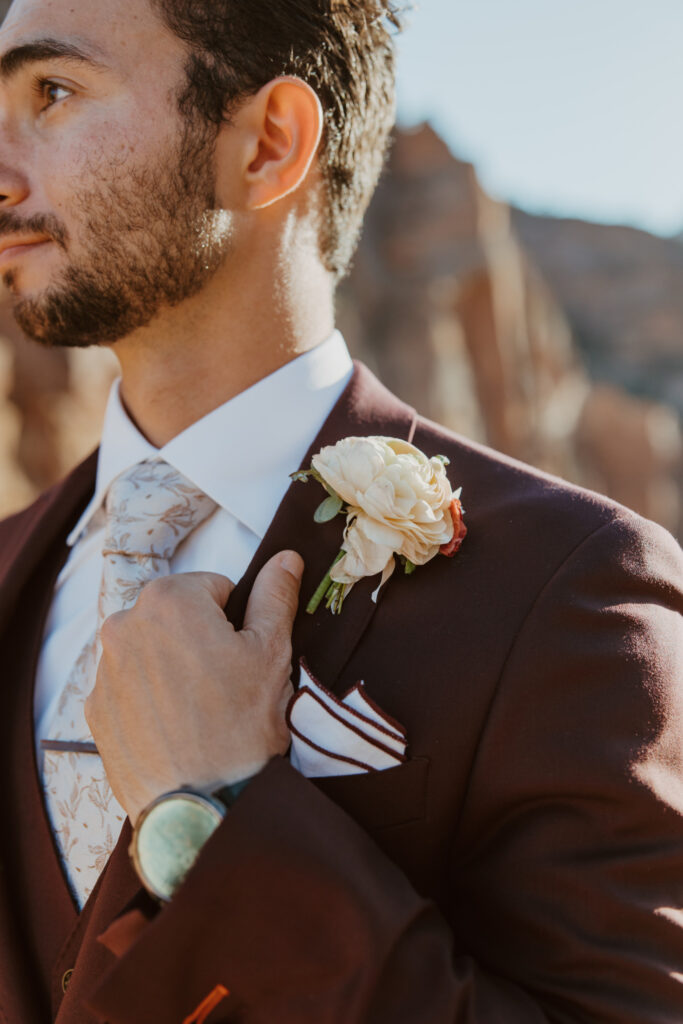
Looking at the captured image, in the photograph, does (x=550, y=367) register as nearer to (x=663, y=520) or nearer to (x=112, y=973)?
(x=663, y=520)

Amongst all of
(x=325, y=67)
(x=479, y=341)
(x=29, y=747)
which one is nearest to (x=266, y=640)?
(x=29, y=747)

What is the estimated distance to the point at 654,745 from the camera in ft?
4.40

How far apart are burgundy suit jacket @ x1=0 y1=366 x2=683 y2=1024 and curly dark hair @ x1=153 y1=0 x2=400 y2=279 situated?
0.88 metres

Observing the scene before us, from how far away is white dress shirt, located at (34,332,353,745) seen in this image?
1.80 meters

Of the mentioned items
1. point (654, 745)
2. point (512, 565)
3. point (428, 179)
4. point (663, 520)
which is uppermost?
point (512, 565)

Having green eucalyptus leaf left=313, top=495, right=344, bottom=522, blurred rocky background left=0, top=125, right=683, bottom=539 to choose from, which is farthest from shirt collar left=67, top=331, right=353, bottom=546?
blurred rocky background left=0, top=125, right=683, bottom=539

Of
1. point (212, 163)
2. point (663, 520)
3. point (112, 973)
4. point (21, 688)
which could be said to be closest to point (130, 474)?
point (21, 688)

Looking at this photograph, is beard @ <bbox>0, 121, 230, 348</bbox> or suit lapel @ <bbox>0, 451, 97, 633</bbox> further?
suit lapel @ <bbox>0, 451, 97, 633</bbox>

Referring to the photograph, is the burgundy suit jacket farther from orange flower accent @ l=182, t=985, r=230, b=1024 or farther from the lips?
the lips

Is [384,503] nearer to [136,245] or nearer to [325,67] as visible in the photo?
[136,245]

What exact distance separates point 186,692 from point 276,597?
25 centimetres

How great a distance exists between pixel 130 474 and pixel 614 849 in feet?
3.83

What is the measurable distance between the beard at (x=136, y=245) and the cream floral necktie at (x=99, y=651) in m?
0.33

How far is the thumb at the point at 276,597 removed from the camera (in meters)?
1.46
